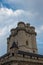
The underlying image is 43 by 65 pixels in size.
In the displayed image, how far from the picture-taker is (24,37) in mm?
79750

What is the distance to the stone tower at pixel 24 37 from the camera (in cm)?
7844

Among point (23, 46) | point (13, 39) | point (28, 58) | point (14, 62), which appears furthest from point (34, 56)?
point (13, 39)

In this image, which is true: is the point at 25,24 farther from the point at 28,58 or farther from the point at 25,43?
the point at 28,58

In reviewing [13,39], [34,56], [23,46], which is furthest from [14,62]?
[13,39]

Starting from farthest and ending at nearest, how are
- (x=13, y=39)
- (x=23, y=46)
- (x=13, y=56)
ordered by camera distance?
(x=13, y=39), (x=23, y=46), (x=13, y=56)

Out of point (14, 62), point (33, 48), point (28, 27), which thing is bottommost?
point (14, 62)

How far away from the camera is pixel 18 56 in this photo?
5803 cm

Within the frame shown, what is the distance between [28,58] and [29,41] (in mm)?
22437

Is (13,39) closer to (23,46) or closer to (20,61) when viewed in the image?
(23,46)

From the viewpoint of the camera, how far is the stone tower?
78438mm

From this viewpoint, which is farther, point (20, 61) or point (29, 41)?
point (29, 41)

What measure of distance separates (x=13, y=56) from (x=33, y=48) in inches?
972

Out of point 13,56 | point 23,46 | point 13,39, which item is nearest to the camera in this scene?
point 13,56

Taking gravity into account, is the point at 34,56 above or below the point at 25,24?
below
